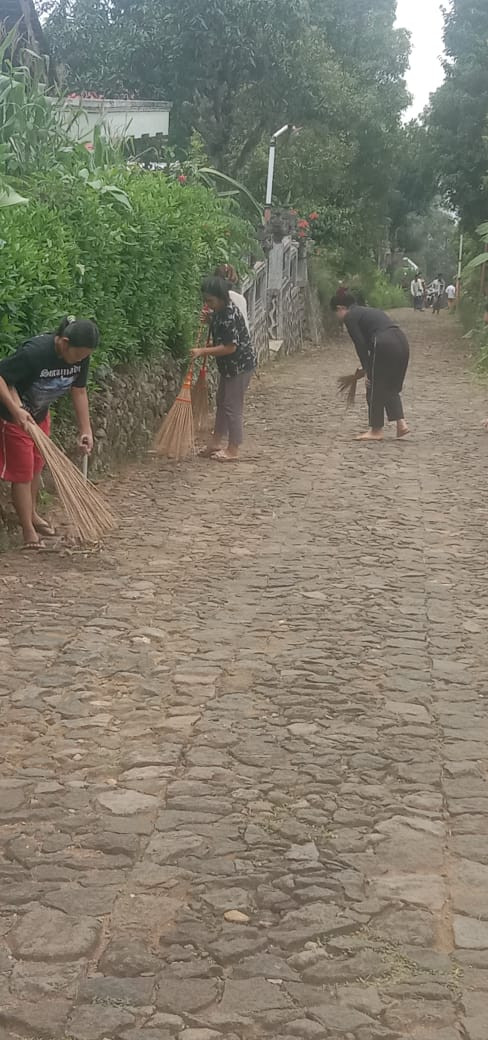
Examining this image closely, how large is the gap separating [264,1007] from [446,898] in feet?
2.34

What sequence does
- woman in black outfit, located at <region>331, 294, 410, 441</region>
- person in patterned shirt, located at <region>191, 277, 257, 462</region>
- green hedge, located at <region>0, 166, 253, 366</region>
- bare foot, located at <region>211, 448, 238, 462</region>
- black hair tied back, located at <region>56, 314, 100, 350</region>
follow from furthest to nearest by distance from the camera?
1. woman in black outfit, located at <region>331, 294, 410, 441</region>
2. bare foot, located at <region>211, 448, 238, 462</region>
3. person in patterned shirt, located at <region>191, 277, 257, 462</region>
4. green hedge, located at <region>0, 166, 253, 366</region>
5. black hair tied back, located at <region>56, 314, 100, 350</region>

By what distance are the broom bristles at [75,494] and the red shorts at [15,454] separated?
0.24 feet

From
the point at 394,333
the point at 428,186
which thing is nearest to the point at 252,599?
the point at 394,333

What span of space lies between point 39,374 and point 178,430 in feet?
11.2

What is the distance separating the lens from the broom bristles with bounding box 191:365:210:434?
10.1 meters

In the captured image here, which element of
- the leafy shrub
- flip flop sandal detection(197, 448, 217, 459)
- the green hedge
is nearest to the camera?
the green hedge

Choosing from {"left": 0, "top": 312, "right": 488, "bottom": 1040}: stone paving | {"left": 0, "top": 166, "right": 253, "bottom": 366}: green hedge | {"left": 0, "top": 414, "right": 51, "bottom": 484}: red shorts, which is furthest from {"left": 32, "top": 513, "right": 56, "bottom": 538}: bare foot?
{"left": 0, "top": 166, "right": 253, "bottom": 366}: green hedge

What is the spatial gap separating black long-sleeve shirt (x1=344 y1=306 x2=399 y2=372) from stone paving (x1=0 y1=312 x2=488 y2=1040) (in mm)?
3755

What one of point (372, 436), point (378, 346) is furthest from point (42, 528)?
point (372, 436)

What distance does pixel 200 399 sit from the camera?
406 inches

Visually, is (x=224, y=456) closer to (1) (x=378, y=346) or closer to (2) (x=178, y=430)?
(2) (x=178, y=430)

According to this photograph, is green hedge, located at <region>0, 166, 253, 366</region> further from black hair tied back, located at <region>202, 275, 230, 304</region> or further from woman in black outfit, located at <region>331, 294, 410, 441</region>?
woman in black outfit, located at <region>331, 294, 410, 441</region>

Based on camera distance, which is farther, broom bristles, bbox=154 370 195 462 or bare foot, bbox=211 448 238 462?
bare foot, bbox=211 448 238 462

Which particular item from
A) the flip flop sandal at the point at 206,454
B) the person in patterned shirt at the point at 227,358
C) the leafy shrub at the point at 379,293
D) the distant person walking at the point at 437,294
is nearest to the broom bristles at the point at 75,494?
the person in patterned shirt at the point at 227,358
